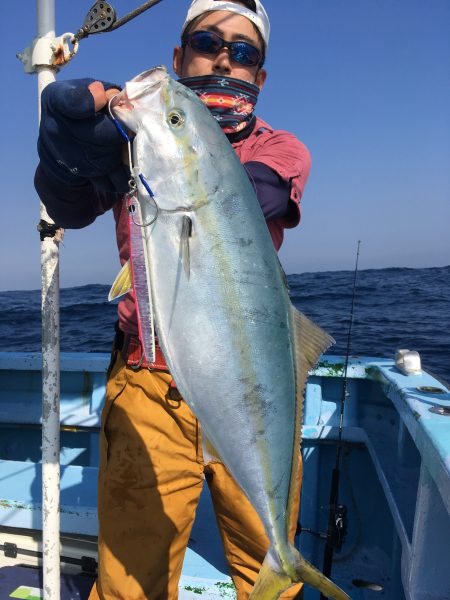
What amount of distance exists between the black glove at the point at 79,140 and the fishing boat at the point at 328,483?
168cm

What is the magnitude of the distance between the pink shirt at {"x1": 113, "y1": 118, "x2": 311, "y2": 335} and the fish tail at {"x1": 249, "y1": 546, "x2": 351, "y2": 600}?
1.06 metres

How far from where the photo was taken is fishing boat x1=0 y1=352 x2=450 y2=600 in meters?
2.45

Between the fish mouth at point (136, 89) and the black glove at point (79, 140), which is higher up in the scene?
the fish mouth at point (136, 89)

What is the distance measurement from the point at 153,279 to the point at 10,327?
11852 millimetres

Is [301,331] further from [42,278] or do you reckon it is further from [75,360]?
[75,360]

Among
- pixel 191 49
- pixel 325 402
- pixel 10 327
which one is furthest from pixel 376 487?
pixel 10 327

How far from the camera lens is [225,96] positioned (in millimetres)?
2199

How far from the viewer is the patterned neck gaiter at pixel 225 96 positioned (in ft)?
7.18

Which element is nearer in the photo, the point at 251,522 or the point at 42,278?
the point at 251,522

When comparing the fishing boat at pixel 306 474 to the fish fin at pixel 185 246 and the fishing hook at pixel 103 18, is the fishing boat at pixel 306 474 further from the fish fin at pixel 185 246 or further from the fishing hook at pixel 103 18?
the fish fin at pixel 185 246

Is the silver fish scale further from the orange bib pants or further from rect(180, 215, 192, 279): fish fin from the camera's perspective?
the orange bib pants

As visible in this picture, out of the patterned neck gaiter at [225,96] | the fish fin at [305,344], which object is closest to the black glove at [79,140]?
the patterned neck gaiter at [225,96]

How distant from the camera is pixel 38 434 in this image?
4.74m

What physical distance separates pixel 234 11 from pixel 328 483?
3462 mm
